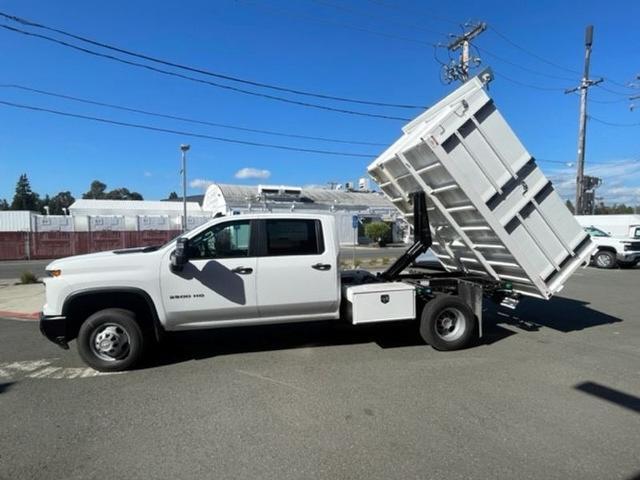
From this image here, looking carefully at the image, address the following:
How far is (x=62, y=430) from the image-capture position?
4.21 metres

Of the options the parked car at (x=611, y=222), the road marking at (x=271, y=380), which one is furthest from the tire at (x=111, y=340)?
the parked car at (x=611, y=222)

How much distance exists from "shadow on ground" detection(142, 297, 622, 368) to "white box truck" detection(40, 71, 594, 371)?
618 mm

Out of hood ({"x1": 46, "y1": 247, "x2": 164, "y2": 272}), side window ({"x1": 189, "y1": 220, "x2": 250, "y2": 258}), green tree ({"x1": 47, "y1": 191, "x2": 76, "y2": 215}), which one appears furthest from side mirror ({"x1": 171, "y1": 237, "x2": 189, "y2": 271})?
green tree ({"x1": 47, "y1": 191, "x2": 76, "y2": 215})

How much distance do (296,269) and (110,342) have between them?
8.19ft

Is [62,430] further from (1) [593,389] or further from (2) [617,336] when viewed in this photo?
(2) [617,336]

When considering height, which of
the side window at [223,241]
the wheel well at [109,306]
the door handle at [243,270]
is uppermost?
the side window at [223,241]

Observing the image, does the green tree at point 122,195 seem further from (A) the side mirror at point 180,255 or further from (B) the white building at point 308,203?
(A) the side mirror at point 180,255

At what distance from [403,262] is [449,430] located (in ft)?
12.0

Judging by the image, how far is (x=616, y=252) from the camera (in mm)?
20141

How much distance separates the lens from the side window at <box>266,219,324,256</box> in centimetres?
620

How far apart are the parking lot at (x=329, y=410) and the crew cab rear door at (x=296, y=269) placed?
75 centimetres

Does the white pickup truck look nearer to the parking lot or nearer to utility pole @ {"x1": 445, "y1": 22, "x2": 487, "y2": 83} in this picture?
the parking lot

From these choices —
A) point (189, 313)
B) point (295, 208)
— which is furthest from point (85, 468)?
point (295, 208)

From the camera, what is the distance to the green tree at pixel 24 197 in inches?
4729
